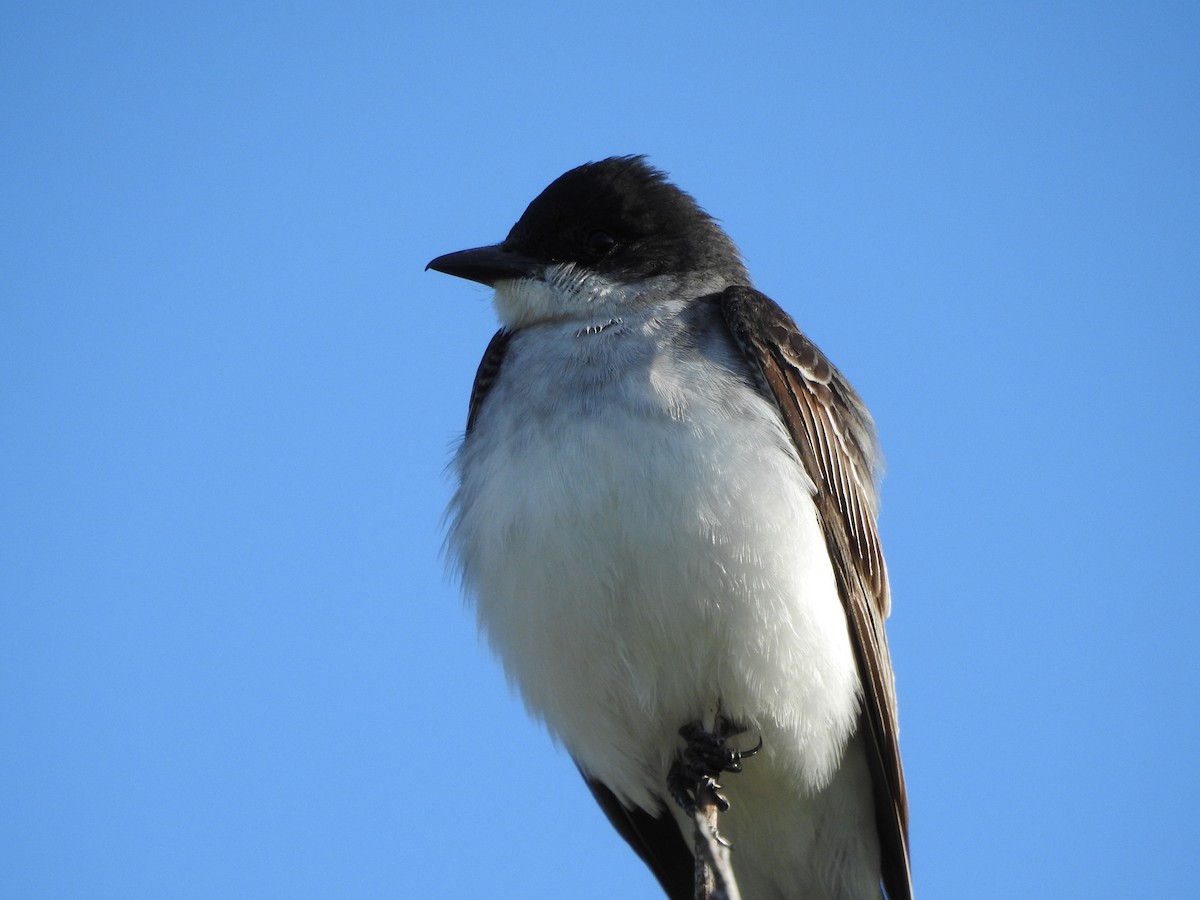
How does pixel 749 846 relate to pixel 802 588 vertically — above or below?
below

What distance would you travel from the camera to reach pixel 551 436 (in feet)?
19.5

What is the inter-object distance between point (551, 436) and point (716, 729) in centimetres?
167

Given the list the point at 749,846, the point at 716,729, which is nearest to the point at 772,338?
the point at 716,729

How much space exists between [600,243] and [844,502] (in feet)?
6.58

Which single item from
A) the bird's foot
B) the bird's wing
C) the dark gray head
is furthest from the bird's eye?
the bird's foot

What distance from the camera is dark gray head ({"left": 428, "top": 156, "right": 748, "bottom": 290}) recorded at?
7242mm

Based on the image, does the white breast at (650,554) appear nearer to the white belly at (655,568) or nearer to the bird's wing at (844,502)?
the white belly at (655,568)

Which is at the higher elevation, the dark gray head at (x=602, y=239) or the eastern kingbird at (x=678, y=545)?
the dark gray head at (x=602, y=239)

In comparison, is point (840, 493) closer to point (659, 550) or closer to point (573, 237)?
Result: point (659, 550)

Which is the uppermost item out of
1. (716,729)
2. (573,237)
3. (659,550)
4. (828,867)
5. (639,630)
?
(573,237)

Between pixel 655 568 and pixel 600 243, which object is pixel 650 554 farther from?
pixel 600 243

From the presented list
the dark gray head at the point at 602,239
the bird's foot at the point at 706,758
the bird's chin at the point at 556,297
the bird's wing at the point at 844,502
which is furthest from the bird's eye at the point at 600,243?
the bird's foot at the point at 706,758

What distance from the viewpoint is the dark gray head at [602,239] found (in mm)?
7242

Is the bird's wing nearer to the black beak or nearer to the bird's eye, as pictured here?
the bird's eye
